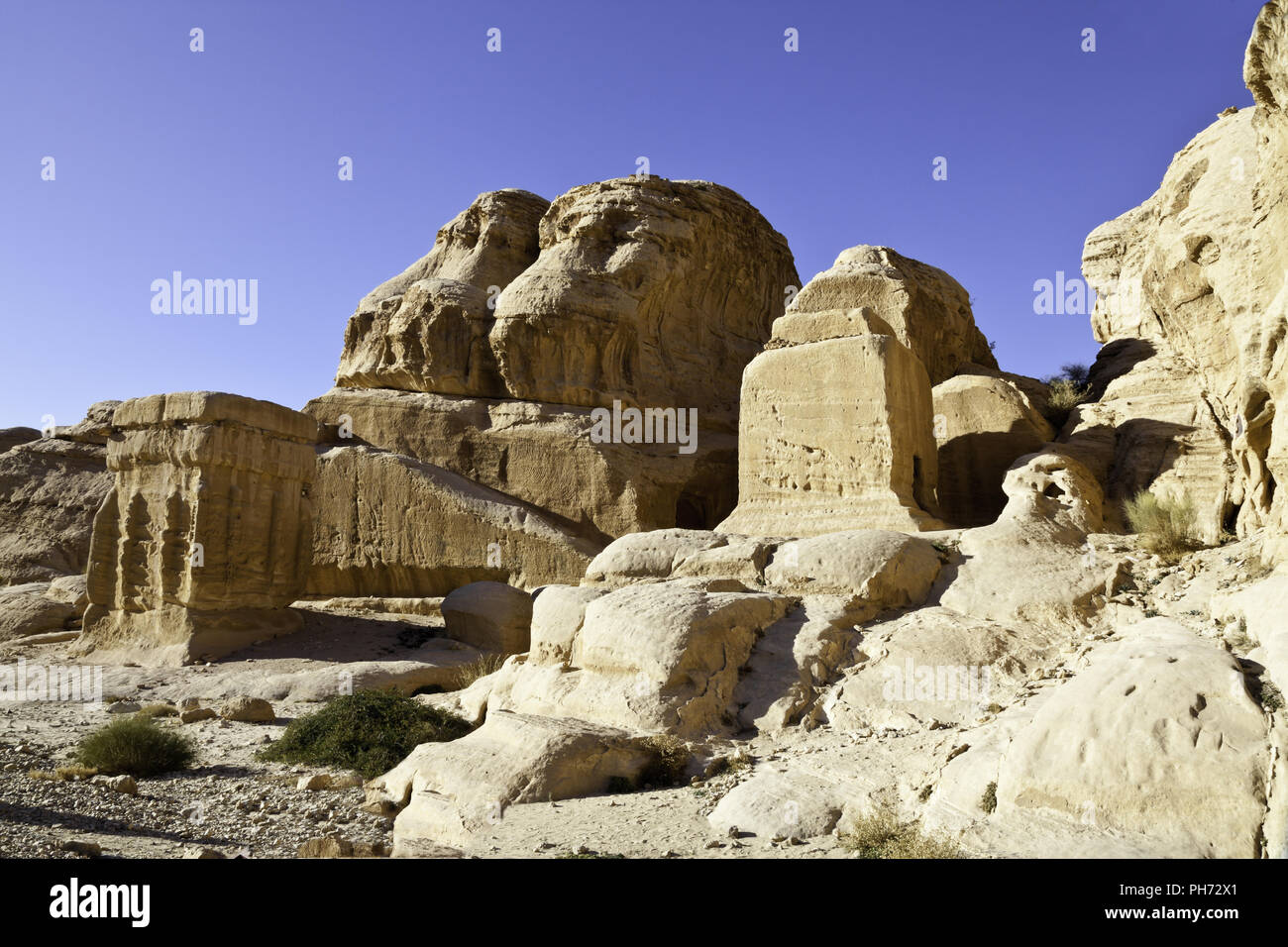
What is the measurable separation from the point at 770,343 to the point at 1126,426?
4.91m

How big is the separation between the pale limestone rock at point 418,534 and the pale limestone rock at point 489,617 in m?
1.69

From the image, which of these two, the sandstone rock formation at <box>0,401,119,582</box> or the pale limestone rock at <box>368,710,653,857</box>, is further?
the sandstone rock formation at <box>0,401,119,582</box>

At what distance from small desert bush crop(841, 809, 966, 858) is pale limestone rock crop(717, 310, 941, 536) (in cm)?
634

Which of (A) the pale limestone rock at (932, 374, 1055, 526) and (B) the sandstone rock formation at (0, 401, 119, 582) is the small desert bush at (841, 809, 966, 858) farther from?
(B) the sandstone rock formation at (0, 401, 119, 582)

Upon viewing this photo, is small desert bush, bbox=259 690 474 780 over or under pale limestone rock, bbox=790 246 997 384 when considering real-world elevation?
under

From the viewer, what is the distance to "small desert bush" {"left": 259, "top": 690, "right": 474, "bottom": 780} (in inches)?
344

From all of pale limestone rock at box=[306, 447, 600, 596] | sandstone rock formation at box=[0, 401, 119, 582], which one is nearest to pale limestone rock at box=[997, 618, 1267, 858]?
pale limestone rock at box=[306, 447, 600, 596]

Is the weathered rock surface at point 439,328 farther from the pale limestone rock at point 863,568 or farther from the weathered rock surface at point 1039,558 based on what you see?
the weathered rock surface at point 1039,558

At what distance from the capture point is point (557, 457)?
741 inches

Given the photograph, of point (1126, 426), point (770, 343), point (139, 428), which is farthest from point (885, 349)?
point (139, 428)

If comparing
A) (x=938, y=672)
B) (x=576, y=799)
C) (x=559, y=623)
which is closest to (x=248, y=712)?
(x=559, y=623)

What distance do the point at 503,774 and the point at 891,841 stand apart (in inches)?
116

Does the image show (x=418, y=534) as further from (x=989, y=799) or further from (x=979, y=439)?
(x=989, y=799)
